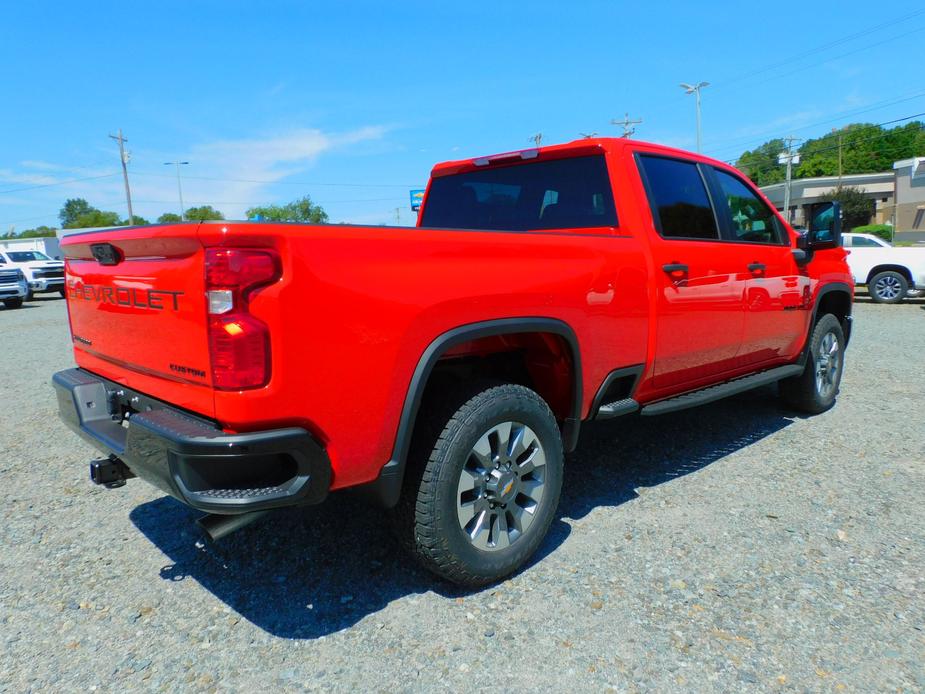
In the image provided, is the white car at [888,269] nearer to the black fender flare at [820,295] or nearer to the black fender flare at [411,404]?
the black fender flare at [820,295]

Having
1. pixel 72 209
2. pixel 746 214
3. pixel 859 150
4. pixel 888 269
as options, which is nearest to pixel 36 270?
pixel 746 214

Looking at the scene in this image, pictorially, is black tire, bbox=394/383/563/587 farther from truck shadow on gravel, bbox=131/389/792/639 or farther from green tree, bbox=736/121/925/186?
green tree, bbox=736/121/925/186

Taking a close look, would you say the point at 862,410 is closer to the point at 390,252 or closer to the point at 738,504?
the point at 738,504

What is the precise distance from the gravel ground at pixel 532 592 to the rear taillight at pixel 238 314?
3.50ft

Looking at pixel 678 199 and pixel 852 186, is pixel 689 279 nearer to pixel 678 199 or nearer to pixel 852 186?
pixel 678 199

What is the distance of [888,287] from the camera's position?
14.6m

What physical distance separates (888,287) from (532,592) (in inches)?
597

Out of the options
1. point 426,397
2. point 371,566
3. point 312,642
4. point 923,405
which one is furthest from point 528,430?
point 923,405

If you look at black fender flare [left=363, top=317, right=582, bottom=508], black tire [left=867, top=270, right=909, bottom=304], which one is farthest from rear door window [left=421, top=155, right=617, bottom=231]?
black tire [left=867, top=270, right=909, bottom=304]

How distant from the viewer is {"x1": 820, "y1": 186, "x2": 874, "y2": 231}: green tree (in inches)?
2265

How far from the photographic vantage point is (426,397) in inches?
110

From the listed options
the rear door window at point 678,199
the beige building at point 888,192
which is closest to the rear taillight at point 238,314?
the rear door window at point 678,199

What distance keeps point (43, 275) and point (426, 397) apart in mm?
24930

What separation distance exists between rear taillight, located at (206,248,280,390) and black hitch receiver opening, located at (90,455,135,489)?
3.43 feet
